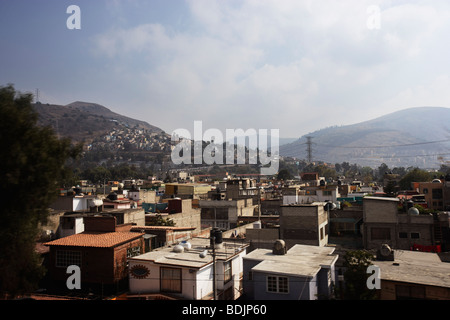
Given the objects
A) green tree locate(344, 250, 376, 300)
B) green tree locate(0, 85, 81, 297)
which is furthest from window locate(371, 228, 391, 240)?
green tree locate(0, 85, 81, 297)

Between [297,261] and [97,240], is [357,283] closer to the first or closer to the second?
[297,261]

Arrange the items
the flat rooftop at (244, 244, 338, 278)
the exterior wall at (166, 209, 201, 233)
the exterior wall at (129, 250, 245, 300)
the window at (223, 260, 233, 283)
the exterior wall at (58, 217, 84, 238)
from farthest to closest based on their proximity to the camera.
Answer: the exterior wall at (166, 209, 201, 233) < the exterior wall at (58, 217, 84, 238) < the window at (223, 260, 233, 283) < the exterior wall at (129, 250, 245, 300) < the flat rooftop at (244, 244, 338, 278)

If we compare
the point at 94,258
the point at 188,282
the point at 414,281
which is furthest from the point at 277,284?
the point at 94,258

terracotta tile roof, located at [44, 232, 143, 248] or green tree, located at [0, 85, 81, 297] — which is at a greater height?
green tree, located at [0, 85, 81, 297]

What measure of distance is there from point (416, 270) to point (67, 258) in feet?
55.7

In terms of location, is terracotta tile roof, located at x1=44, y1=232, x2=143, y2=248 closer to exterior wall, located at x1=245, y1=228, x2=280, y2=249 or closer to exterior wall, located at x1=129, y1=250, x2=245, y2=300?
exterior wall, located at x1=129, y1=250, x2=245, y2=300

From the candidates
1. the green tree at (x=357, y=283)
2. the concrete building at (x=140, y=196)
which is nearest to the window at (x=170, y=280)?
the green tree at (x=357, y=283)

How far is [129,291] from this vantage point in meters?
16.3

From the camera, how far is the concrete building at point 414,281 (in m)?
13.8

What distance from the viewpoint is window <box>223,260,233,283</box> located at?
1720 centimetres

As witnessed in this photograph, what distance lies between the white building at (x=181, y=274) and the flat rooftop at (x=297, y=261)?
5.82ft

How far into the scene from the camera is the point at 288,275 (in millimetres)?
14344

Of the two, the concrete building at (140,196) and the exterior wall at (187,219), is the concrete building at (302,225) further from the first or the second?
the concrete building at (140,196)
